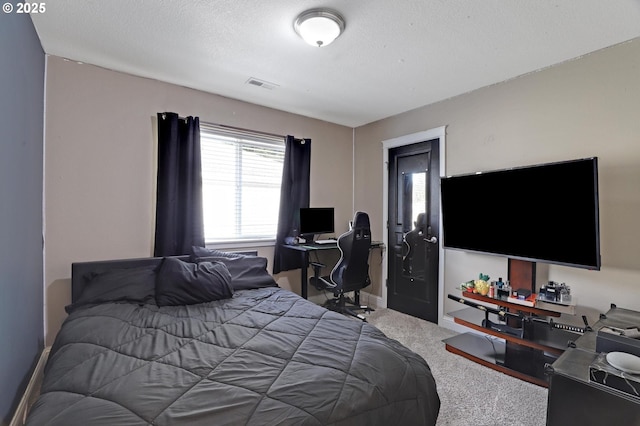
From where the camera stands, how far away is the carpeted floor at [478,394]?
1916mm

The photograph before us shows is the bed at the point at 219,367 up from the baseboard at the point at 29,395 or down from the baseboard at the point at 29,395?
up

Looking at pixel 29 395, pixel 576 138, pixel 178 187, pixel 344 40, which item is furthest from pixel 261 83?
pixel 29 395

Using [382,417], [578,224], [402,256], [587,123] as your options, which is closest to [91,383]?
[382,417]

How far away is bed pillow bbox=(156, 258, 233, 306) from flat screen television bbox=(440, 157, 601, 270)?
88.0 inches

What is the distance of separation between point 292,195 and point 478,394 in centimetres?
279

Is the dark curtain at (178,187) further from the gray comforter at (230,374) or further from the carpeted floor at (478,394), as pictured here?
the carpeted floor at (478,394)

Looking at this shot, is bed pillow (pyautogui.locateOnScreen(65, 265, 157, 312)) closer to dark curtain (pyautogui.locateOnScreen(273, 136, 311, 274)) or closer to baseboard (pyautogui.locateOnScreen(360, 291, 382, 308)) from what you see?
dark curtain (pyautogui.locateOnScreen(273, 136, 311, 274))

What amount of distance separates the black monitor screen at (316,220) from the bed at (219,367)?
167cm

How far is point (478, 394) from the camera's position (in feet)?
7.13

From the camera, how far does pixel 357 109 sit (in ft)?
12.6

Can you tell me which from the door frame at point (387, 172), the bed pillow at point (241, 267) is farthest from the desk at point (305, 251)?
the door frame at point (387, 172)

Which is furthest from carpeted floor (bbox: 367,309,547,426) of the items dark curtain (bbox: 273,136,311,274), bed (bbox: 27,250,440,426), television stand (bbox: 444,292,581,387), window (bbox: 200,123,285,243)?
window (bbox: 200,123,285,243)

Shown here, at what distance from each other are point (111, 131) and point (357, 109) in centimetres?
269

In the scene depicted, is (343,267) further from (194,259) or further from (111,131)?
(111,131)
